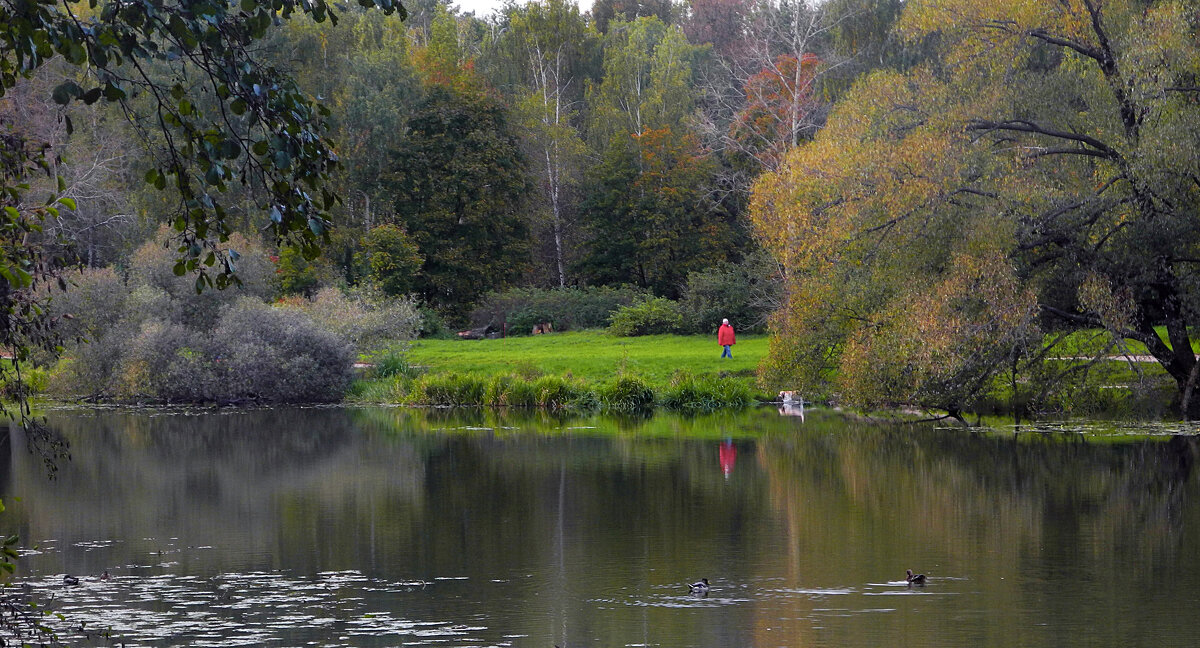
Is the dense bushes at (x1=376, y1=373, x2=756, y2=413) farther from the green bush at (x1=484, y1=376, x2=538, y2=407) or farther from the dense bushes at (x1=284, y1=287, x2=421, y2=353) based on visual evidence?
the dense bushes at (x1=284, y1=287, x2=421, y2=353)

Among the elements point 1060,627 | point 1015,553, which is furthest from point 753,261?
point 1060,627

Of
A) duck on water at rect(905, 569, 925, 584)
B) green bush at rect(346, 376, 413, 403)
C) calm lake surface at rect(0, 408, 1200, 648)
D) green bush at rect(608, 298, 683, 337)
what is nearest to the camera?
calm lake surface at rect(0, 408, 1200, 648)

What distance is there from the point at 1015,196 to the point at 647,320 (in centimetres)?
2528

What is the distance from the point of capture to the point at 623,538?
16.3 meters

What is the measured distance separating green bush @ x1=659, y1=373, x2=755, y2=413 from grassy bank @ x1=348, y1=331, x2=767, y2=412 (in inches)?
1.0

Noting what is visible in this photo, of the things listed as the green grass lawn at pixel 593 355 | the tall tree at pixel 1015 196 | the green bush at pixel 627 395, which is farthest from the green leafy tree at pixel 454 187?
the tall tree at pixel 1015 196

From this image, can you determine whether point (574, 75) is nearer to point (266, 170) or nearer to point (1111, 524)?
point (1111, 524)

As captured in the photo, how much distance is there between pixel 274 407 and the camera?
124ft

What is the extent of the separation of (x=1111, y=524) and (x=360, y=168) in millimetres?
45446

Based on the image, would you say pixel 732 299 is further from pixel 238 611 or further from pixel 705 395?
pixel 238 611

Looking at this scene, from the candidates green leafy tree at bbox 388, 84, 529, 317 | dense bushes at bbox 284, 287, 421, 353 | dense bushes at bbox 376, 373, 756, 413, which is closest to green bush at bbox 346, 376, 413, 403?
dense bushes at bbox 376, 373, 756, 413

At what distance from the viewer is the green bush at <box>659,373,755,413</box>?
35625 millimetres

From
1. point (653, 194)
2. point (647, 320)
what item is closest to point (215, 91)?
point (647, 320)

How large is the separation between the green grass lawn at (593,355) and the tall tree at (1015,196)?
10367 mm
